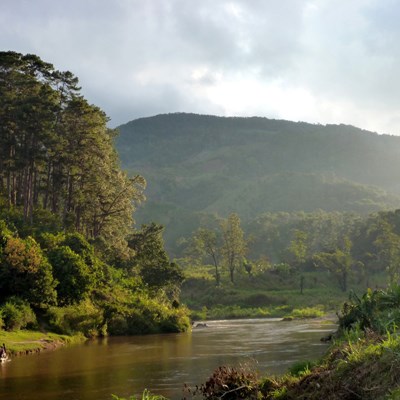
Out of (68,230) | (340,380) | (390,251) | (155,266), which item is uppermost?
(68,230)

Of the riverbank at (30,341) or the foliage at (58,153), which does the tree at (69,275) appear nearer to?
the riverbank at (30,341)

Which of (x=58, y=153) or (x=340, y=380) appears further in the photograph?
(x=58, y=153)

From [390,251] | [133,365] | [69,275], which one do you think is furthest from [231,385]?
[390,251]

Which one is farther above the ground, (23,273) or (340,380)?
(23,273)

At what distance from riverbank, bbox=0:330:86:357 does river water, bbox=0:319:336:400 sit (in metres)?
1.44

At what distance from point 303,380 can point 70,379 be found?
1578 centimetres

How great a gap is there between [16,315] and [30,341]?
3.32 meters

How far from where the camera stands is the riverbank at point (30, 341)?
40656 mm

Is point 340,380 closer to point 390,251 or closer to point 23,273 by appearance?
point 23,273

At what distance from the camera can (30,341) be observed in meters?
44.6

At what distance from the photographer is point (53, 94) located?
6731cm

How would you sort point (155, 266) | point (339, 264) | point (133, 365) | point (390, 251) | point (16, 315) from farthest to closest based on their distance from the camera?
point (339, 264) → point (390, 251) → point (155, 266) → point (16, 315) → point (133, 365)

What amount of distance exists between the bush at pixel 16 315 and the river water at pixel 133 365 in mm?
5168

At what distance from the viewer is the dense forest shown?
50.9 metres
